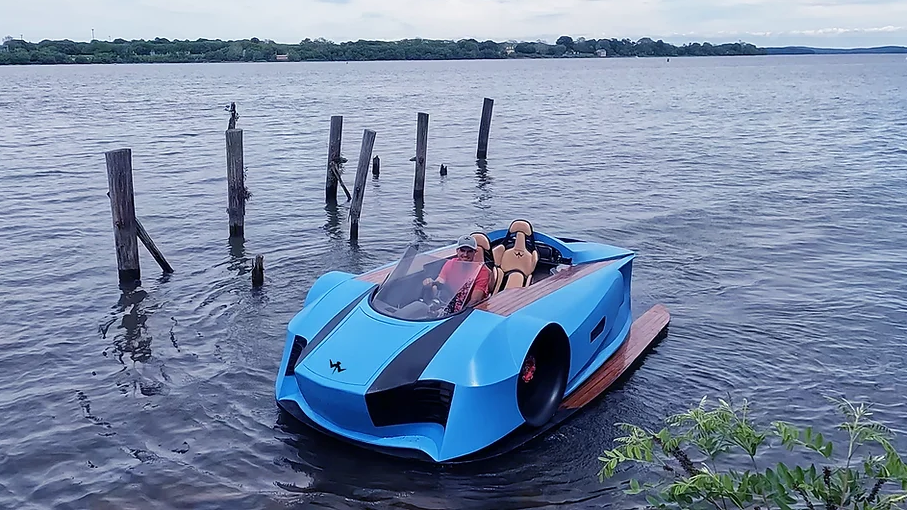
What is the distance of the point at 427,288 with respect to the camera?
7.55 m

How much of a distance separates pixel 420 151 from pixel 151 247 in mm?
7772

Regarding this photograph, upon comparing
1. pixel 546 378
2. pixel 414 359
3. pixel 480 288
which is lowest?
pixel 546 378

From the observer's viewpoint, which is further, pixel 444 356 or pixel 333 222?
pixel 333 222

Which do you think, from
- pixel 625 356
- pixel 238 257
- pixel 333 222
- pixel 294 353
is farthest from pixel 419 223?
pixel 294 353

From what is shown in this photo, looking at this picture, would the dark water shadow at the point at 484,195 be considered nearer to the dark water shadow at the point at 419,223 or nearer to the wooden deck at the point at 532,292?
the dark water shadow at the point at 419,223

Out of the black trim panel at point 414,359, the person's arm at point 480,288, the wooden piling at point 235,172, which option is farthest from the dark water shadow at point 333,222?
the black trim panel at point 414,359

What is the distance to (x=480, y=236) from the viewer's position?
29.2 ft

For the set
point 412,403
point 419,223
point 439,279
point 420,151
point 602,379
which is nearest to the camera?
point 412,403

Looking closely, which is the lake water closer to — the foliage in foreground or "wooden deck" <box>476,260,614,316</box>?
"wooden deck" <box>476,260,614,316</box>

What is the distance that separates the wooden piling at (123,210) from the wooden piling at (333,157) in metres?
5.42

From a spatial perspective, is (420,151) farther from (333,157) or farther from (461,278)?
(461,278)

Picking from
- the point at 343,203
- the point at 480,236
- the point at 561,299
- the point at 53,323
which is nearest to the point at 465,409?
the point at 561,299

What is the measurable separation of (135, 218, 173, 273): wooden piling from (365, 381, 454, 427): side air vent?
6.55m

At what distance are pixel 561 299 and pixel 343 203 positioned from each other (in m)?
11.4
